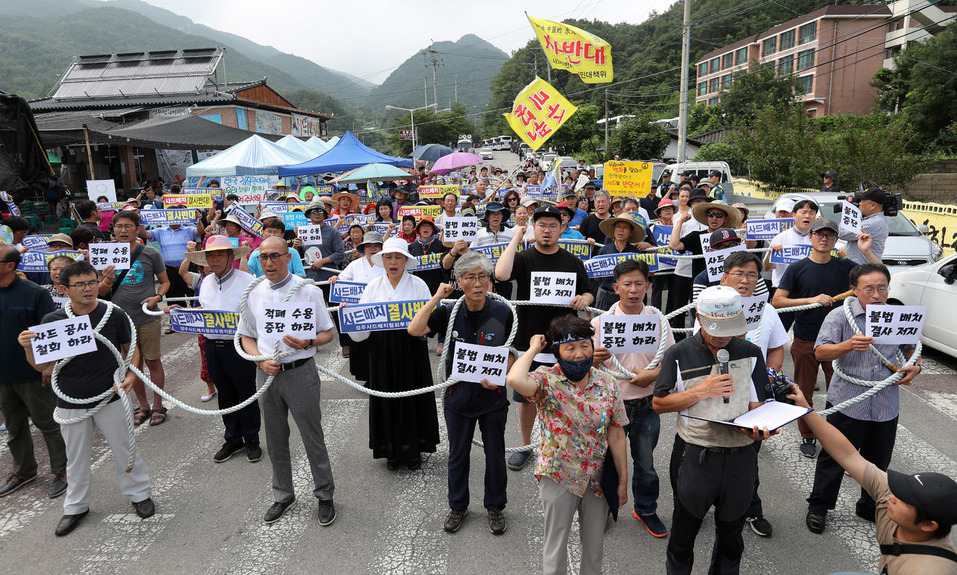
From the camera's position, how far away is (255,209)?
1436cm

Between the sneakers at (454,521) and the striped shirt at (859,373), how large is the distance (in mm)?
2663

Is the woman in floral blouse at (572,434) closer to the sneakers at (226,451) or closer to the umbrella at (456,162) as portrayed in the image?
the sneakers at (226,451)

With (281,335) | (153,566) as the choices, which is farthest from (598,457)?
(153,566)

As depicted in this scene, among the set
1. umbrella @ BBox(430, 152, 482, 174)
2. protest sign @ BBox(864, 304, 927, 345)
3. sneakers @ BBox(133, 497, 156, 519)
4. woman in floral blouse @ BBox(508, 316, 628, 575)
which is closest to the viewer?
woman in floral blouse @ BBox(508, 316, 628, 575)

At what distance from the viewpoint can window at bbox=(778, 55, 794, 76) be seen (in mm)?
62797

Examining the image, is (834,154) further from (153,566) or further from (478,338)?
(153,566)

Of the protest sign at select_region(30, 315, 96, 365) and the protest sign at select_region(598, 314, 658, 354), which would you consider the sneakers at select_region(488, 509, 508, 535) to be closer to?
the protest sign at select_region(598, 314, 658, 354)

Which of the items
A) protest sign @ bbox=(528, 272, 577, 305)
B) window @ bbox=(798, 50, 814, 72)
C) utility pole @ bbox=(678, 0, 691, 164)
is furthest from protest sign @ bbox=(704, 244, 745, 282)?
window @ bbox=(798, 50, 814, 72)

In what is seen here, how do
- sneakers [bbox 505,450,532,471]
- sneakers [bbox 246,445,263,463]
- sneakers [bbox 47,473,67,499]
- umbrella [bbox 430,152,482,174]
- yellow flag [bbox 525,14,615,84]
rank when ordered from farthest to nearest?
umbrella [bbox 430,152,482,174], yellow flag [bbox 525,14,615,84], sneakers [bbox 246,445,263,463], sneakers [bbox 505,450,532,471], sneakers [bbox 47,473,67,499]

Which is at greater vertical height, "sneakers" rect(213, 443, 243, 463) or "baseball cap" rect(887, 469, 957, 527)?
"baseball cap" rect(887, 469, 957, 527)

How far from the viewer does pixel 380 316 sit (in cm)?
467

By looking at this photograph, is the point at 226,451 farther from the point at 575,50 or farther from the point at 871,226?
the point at 575,50

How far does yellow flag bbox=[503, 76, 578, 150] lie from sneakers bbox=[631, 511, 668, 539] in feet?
25.5

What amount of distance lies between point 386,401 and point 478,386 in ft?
4.28
